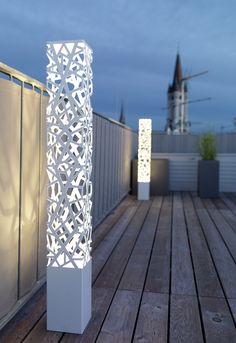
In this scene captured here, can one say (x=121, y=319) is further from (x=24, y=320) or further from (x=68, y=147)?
(x=68, y=147)

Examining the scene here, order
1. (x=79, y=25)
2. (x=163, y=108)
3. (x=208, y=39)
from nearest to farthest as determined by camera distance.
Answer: (x=79, y=25), (x=208, y=39), (x=163, y=108)

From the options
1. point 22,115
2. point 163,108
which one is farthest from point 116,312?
point 163,108

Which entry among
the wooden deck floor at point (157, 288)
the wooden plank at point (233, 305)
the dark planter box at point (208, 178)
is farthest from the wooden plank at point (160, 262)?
the dark planter box at point (208, 178)

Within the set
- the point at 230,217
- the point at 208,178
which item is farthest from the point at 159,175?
the point at 230,217

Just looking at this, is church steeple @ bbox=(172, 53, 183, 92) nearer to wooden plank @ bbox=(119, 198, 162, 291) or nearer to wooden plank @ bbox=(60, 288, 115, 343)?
wooden plank @ bbox=(119, 198, 162, 291)

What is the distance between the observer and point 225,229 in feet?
14.0

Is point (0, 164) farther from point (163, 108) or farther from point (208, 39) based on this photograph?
point (163, 108)

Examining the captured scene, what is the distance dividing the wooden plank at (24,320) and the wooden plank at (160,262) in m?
0.71

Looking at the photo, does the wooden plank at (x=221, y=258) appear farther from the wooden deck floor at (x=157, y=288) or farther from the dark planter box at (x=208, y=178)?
the dark planter box at (x=208, y=178)

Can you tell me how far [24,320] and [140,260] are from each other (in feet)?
4.20

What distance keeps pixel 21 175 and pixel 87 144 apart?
0.43 meters

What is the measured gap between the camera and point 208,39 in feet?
42.0

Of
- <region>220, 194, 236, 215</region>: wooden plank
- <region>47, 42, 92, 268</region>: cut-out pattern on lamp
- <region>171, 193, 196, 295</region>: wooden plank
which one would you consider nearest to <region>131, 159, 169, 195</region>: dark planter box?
<region>220, 194, 236, 215</region>: wooden plank

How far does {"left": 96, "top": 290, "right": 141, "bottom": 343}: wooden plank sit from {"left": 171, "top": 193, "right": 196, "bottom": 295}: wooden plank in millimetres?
329
